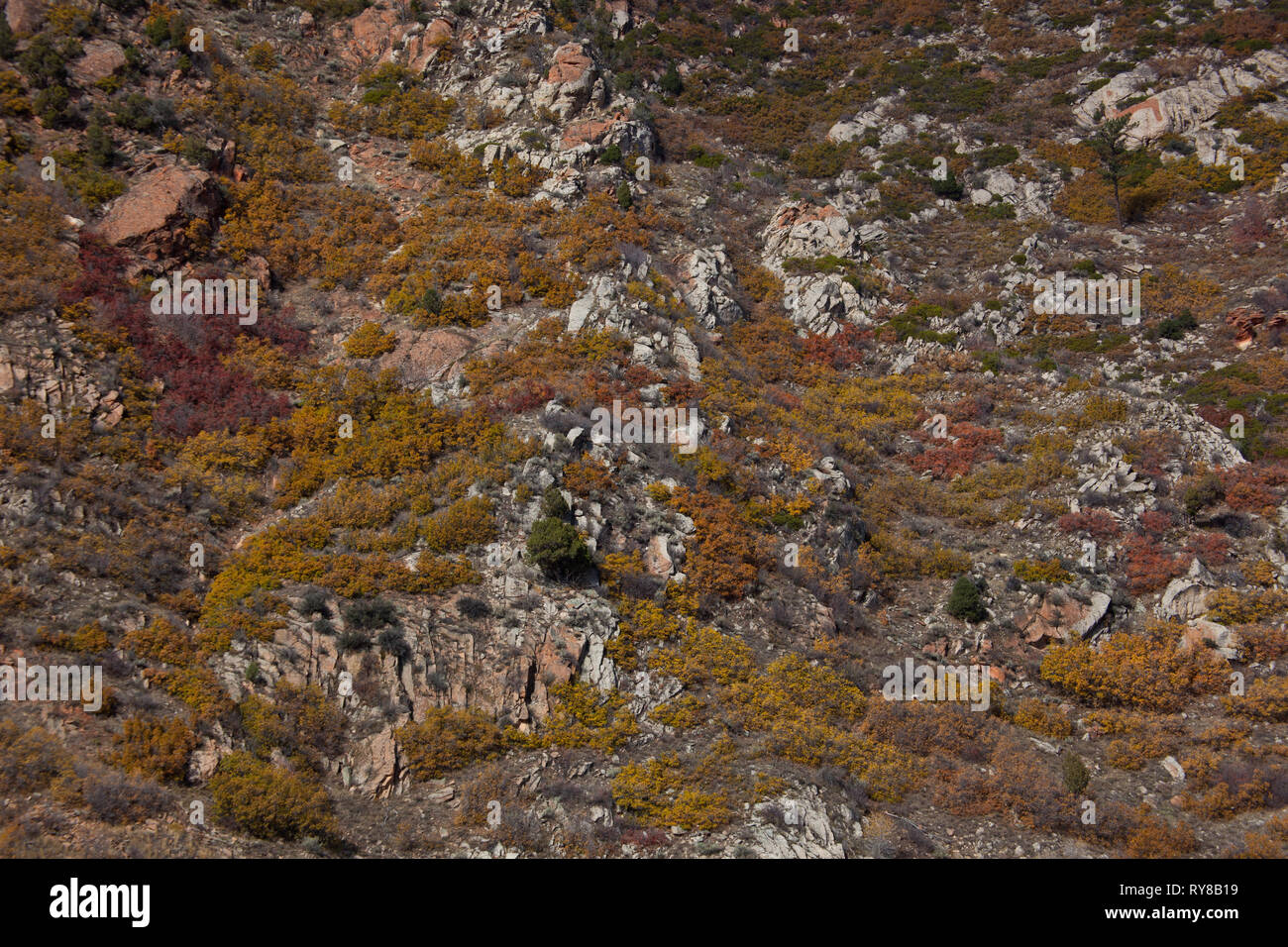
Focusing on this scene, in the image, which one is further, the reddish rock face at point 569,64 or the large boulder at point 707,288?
the reddish rock face at point 569,64

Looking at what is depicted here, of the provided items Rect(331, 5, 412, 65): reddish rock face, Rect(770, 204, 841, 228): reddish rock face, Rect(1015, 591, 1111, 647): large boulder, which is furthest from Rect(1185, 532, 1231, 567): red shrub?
Rect(331, 5, 412, 65): reddish rock face

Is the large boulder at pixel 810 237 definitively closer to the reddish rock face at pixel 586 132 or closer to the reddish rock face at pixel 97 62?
the reddish rock face at pixel 586 132

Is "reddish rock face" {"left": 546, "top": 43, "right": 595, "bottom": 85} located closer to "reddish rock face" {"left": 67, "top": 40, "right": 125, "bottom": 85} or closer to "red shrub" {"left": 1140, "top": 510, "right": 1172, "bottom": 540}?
"reddish rock face" {"left": 67, "top": 40, "right": 125, "bottom": 85}

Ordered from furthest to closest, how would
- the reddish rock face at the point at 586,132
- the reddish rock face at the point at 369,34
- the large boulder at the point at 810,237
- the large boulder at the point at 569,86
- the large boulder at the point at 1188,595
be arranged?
the reddish rock face at the point at 369,34 → the large boulder at the point at 569,86 → the large boulder at the point at 810,237 → the reddish rock face at the point at 586,132 → the large boulder at the point at 1188,595

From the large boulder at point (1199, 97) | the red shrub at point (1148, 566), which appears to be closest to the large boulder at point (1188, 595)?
the red shrub at point (1148, 566)

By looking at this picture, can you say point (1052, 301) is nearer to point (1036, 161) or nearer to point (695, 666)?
point (1036, 161)

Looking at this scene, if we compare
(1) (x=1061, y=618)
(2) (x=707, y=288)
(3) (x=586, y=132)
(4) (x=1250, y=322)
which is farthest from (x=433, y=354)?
(4) (x=1250, y=322)

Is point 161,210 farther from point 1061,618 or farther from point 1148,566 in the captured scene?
point 1148,566

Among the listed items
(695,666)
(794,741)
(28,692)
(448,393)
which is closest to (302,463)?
(448,393)
